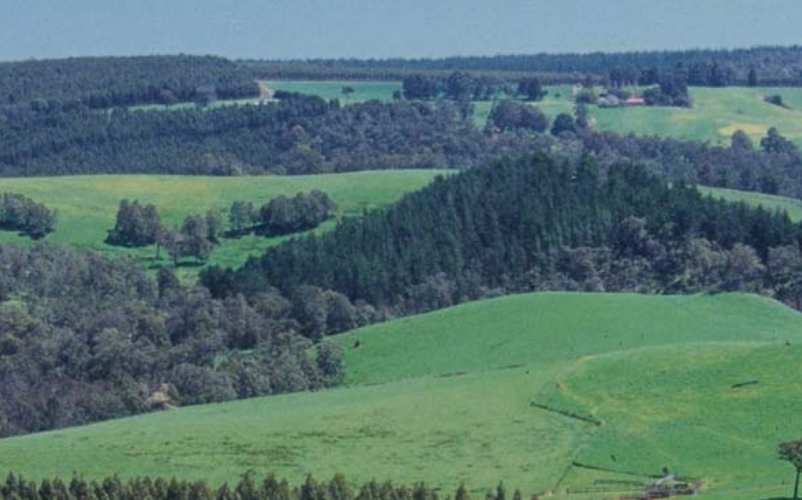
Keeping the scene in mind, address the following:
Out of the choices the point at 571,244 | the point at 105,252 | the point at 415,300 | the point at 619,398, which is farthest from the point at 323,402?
the point at 105,252

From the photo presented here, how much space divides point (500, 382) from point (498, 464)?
21.7 meters

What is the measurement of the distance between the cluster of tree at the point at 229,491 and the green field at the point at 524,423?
239 inches

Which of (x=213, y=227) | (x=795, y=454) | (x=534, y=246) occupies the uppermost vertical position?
(x=795, y=454)

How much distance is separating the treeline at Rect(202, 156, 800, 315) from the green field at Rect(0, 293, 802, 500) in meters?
32.8

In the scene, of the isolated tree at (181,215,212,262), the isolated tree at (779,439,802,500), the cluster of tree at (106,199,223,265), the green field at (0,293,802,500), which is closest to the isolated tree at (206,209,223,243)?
the cluster of tree at (106,199,223,265)

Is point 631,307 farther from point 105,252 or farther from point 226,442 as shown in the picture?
point 105,252

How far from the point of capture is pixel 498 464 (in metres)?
92.7

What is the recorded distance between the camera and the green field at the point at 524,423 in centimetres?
9131

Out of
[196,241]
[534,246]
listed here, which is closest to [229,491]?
[534,246]

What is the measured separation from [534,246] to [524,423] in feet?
256

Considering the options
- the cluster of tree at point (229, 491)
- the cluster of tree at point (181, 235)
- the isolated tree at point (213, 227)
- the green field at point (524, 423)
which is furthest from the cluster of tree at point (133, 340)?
the cluster of tree at point (229, 491)

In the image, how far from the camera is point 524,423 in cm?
10188

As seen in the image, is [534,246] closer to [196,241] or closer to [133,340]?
[196,241]

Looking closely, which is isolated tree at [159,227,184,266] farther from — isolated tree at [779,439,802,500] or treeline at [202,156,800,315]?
isolated tree at [779,439,802,500]
